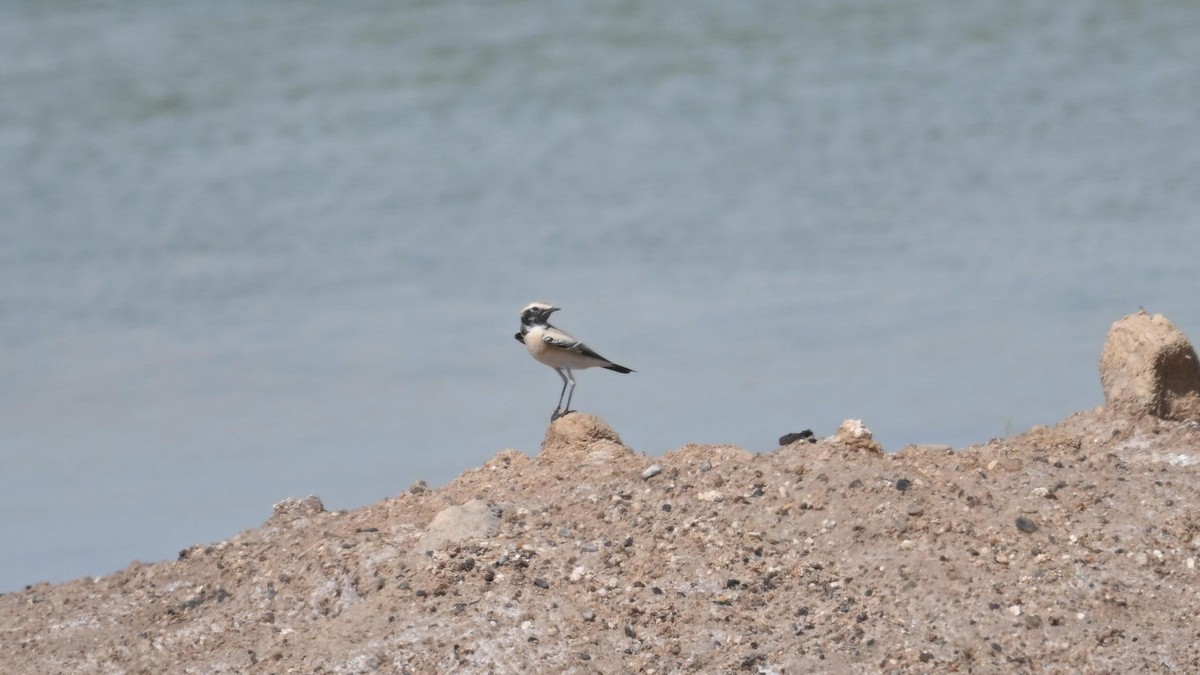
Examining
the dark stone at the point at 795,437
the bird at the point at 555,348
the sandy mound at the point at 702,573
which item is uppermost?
Result: the bird at the point at 555,348

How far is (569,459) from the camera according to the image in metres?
10.3

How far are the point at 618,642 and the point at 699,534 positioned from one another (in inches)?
41.2

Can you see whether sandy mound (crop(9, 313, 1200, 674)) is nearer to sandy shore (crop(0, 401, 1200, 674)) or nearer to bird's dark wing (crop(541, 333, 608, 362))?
sandy shore (crop(0, 401, 1200, 674))

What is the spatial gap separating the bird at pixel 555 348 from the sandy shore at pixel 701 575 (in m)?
0.95

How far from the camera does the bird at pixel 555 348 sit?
1116cm

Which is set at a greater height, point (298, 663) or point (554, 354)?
point (554, 354)

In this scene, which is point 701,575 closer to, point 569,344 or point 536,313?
point 569,344

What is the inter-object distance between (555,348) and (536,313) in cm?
37

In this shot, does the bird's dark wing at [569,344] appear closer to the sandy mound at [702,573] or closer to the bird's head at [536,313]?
the bird's head at [536,313]

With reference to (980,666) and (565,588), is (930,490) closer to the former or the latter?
(980,666)

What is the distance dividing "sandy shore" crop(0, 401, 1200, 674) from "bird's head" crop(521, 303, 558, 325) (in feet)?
4.37

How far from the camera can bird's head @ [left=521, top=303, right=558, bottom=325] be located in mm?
11383

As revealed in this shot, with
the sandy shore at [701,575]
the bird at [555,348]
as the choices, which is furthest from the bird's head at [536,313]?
the sandy shore at [701,575]

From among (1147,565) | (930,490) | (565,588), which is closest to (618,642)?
(565,588)
